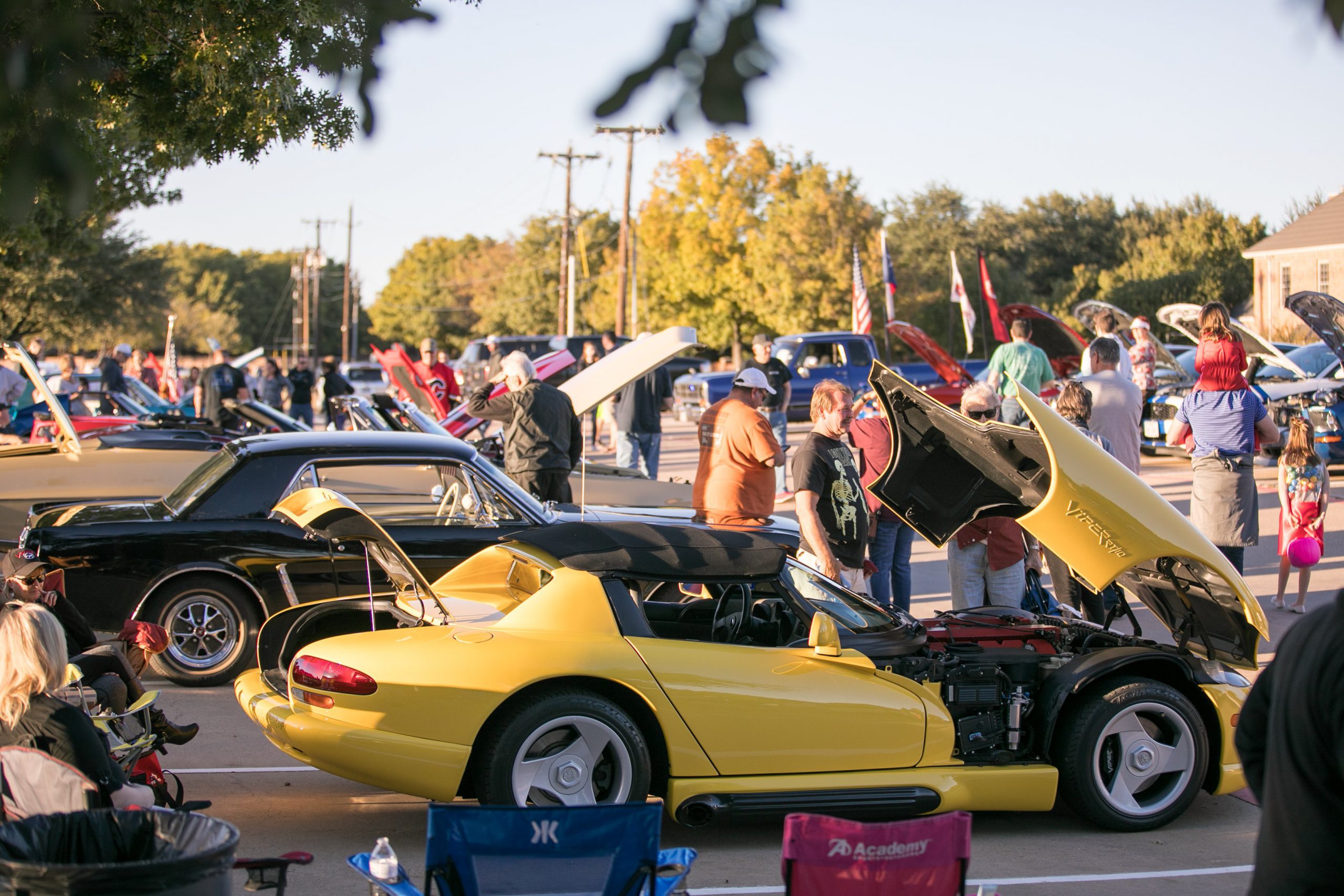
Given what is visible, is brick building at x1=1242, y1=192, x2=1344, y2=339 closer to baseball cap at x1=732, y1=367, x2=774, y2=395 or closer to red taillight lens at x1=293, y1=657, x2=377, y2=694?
baseball cap at x1=732, y1=367, x2=774, y2=395

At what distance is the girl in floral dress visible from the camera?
8.94 meters

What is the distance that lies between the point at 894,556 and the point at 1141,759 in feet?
10.1

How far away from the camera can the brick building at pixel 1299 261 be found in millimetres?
42000

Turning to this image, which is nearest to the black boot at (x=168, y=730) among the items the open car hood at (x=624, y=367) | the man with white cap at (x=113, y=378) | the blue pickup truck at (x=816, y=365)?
the open car hood at (x=624, y=367)

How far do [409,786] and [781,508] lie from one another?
9.33m

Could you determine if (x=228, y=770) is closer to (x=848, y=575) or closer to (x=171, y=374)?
(x=848, y=575)

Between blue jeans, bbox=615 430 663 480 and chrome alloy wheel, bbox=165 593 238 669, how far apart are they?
→ 7.20m

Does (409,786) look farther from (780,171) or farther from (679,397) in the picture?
(780,171)

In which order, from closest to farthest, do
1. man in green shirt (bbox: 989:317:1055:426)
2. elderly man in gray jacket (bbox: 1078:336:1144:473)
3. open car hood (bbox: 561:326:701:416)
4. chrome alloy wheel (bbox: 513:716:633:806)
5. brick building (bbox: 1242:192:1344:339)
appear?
1. chrome alloy wheel (bbox: 513:716:633:806)
2. elderly man in gray jacket (bbox: 1078:336:1144:473)
3. open car hood (bbox: 561:326:701:416)
4. man in green shirt (bbox: 989:317:1055:426)
5. brick building (bbox: 1242:192:1344:339)

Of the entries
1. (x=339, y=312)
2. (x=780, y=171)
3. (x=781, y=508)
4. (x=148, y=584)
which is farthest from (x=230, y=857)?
(x=339, y=312)

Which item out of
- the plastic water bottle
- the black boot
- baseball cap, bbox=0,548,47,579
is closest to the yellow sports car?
the black boot

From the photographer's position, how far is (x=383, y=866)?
3.33m

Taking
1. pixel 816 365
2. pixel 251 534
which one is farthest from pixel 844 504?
pixel 816 365

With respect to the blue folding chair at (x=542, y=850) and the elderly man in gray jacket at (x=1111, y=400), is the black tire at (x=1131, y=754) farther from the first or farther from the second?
the elderly man in gray jacket at (x=1111, y=400)
